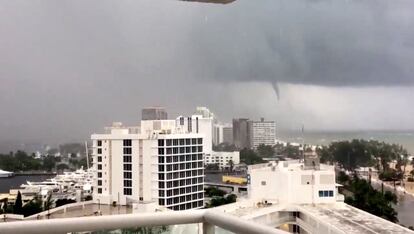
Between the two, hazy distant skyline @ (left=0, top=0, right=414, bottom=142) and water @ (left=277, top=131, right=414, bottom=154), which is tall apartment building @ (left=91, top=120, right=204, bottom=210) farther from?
water @ (left=277, top=131, right=414, bottom=154)

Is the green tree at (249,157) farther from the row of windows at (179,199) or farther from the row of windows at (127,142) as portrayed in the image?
the row of windows at (127,142)

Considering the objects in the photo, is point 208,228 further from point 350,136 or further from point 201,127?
point 201,127

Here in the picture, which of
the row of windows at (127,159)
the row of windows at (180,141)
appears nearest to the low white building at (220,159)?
the row of windows at (180,141)

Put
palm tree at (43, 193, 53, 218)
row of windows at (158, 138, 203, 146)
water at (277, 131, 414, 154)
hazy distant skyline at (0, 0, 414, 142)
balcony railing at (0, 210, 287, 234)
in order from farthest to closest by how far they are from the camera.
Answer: row of windows at (158, 138, 203, 146) → hazy distant skyline at (0, 0, 414, 142) → palm tree at (43, 193, 53, 218) → water at (277, 131, 414, 154) → balcony railing at (0, 210, 287, 234)

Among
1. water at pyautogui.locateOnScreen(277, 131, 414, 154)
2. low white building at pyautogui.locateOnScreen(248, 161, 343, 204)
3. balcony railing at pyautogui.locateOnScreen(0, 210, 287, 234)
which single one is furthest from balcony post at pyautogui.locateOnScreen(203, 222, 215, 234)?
water at pyautogui.locateOnScreen(277, 131, 414, 154)

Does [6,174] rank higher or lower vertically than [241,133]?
lower

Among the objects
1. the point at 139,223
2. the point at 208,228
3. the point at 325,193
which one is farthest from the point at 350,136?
the point at 139,223
